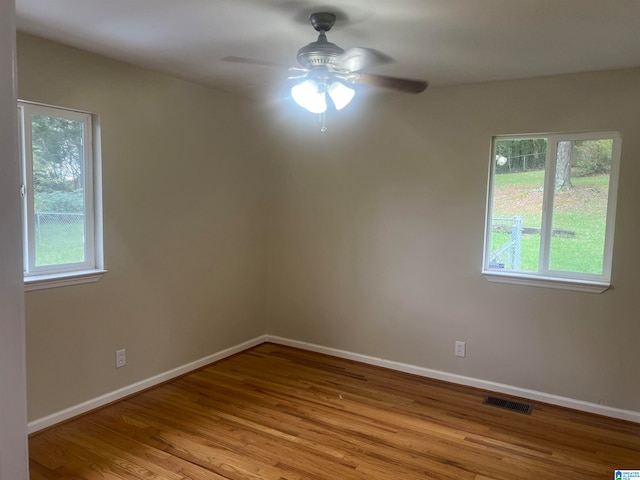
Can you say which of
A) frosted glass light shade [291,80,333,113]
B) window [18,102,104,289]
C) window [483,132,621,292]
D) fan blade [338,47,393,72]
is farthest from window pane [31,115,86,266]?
window [483,132,621,292]

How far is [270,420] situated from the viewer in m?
2.96

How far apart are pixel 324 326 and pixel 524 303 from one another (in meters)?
1.78

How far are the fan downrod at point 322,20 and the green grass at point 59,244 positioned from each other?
200 centimetres

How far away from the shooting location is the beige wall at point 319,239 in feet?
9.74

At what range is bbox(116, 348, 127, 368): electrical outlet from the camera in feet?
10.5

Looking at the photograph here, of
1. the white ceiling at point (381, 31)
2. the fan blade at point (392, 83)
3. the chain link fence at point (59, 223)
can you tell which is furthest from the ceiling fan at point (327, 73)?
the chain link fence at point (59, 223)

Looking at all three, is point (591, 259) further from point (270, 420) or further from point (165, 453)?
point (165, 453)

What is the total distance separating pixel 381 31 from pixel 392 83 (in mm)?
318

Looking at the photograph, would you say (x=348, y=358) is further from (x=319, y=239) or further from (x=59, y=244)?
(x=59, y=244)

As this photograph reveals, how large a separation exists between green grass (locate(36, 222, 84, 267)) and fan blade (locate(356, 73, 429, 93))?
2078 mm

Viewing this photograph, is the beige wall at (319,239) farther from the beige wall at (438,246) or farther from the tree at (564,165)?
the tree at (564,165)

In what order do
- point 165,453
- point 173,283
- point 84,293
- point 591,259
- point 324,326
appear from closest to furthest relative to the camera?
point 165,453 < point 84,293 < point 591,259 < point 173,283 < point 324,326

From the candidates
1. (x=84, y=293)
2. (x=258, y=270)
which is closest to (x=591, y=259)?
(x=258, y=270)

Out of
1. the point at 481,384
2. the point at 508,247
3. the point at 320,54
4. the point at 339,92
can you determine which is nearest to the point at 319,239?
the point at 508,247
